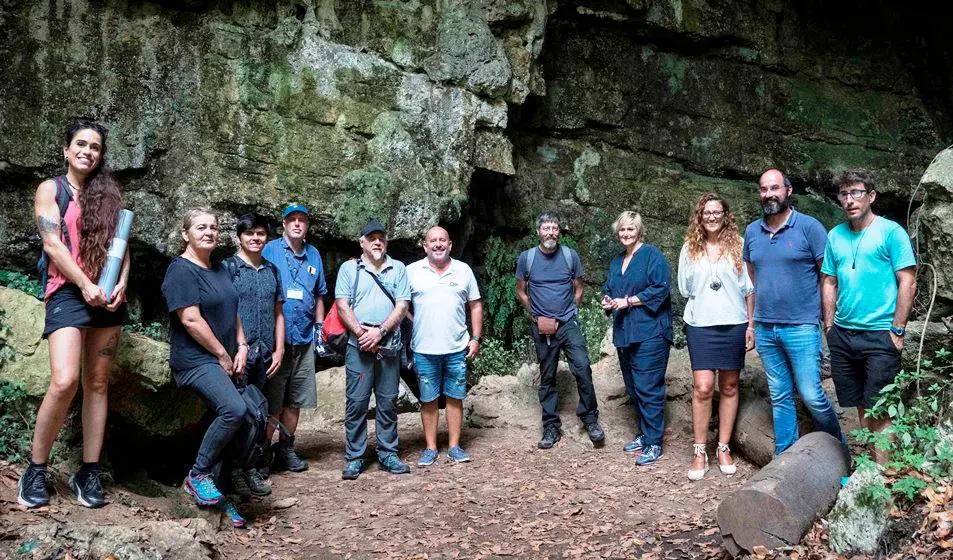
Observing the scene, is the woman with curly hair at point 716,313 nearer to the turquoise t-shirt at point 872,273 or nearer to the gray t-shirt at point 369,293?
the turquoise t-shirt at point 872,273

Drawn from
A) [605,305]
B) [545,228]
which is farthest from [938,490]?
[545,228]

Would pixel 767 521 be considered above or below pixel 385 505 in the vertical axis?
above

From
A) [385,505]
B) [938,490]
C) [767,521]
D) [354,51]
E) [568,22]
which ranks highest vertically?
[568,22]

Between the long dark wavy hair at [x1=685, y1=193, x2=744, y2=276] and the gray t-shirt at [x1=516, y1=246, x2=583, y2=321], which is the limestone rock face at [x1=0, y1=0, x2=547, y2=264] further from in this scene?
the long dark wavy hair at [x1=685, y1=193, x2=744, y2=276]

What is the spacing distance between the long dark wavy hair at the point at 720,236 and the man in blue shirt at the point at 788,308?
0.32 metres

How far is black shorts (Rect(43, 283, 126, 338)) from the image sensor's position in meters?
4.48

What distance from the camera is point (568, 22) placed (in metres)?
11.3

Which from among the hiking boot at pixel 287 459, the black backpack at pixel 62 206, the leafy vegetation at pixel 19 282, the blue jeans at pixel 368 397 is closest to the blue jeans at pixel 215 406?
the black backpack at pixel 62 206

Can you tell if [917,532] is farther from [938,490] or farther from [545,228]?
[545,228]

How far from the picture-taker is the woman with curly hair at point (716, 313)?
5.97 metres

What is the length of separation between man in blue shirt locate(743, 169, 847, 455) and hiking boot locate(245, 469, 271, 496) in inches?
166

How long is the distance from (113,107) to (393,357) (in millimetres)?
5056

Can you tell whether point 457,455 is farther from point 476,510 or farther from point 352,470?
point 476,510

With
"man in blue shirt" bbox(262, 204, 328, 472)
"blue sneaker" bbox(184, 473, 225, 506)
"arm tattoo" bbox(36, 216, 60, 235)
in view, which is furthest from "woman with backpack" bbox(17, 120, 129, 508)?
"man in blue shirt" bbox(262, 204, 328, 472)
